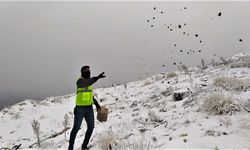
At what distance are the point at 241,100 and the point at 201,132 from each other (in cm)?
151

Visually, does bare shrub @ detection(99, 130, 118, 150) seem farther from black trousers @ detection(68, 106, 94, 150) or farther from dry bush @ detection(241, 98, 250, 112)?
dry bush @ detection(241, 98, 250, 112)

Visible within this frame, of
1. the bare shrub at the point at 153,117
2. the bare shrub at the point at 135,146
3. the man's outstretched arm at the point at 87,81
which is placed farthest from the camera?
the bare shrub at the point at 153,117

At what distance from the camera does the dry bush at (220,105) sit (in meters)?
7.18

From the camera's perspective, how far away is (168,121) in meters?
7.96

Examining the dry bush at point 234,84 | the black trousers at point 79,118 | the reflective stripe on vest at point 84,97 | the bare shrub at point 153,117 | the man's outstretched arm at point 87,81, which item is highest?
the man's outstretched arm at point 87,81

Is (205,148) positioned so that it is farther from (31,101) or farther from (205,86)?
(31,101)

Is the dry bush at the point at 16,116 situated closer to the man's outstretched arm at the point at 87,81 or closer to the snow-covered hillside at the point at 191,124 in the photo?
the snow-covered hillside at the point at 191,124

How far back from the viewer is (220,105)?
7.32 metres

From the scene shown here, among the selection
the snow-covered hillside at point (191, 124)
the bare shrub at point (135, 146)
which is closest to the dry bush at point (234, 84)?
the snow-covered hillside at point (191, 124)

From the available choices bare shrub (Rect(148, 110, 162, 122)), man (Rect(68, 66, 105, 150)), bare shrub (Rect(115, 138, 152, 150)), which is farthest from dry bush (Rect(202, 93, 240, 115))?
man (Rect(68, 66, 105, 150))

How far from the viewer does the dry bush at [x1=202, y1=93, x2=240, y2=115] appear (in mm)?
7180

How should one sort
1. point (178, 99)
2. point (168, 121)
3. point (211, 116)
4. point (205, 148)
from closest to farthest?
point (205, 148), point (211, 116), point (168, 121), point (178, 99)

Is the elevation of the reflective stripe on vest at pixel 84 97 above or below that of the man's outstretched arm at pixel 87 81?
below

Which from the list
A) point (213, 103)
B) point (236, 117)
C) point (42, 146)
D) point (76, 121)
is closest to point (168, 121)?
point (213, 103)
